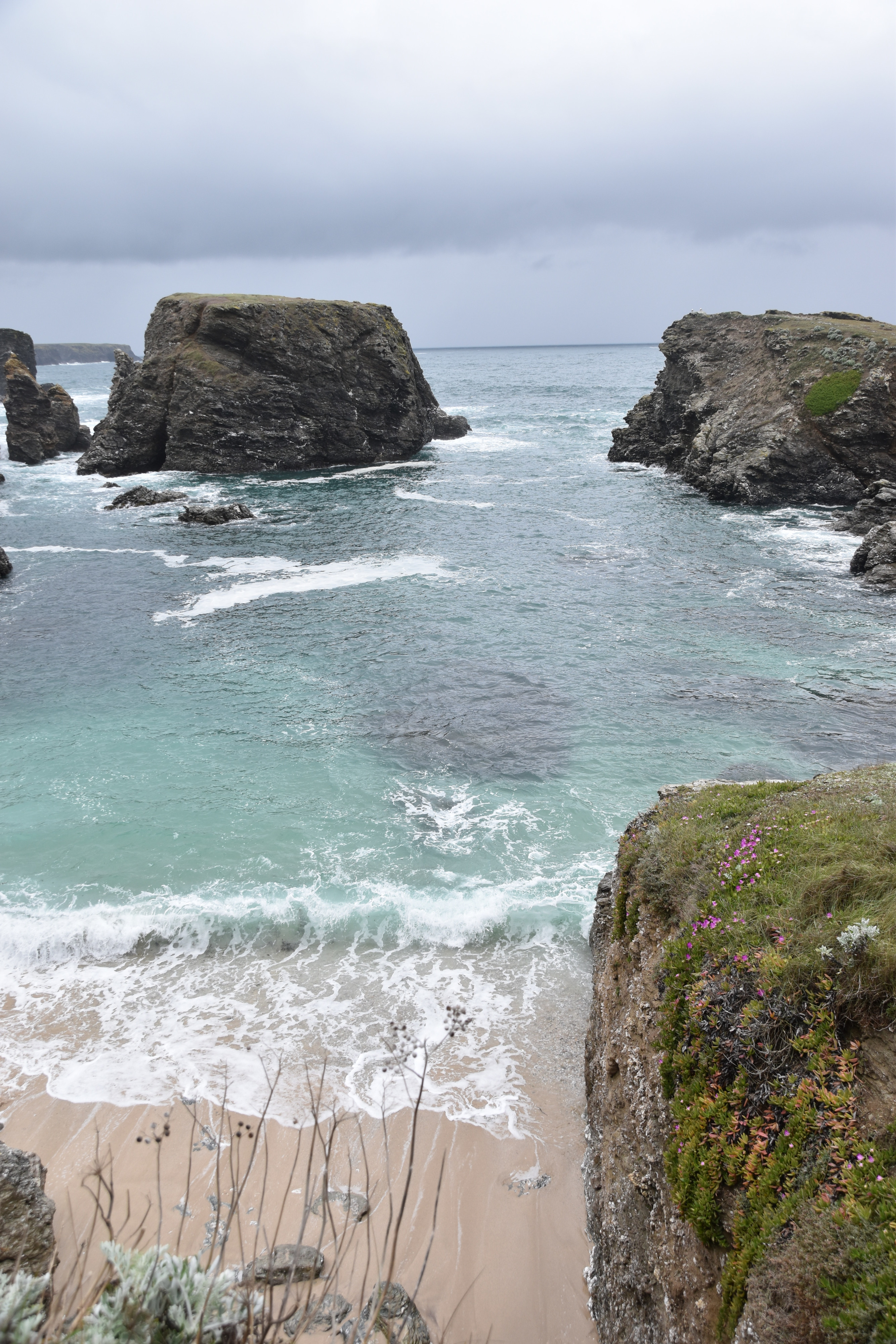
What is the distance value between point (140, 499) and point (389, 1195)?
158 feet

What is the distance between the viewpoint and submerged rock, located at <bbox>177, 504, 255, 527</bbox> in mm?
43906

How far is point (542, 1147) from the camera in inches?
374

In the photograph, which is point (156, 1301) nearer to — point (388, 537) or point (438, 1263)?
point (438, 1263)

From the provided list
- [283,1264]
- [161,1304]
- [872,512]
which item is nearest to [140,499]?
[872,512]

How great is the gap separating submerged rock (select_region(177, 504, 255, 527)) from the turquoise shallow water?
2782 millimetres

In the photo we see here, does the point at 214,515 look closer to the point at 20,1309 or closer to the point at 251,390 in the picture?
the point at 251,390

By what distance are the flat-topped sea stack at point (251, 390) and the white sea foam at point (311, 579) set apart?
2539cm

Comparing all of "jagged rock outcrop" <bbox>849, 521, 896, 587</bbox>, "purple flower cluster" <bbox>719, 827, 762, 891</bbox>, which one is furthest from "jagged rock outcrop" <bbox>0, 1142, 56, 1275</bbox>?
"jagged rock outcrop" <bbox>849, 521, 896, 587</bbox>

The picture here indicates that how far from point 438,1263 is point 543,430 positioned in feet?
276

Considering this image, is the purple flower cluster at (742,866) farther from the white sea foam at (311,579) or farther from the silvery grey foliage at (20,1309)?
the white sea foam at (311,579)

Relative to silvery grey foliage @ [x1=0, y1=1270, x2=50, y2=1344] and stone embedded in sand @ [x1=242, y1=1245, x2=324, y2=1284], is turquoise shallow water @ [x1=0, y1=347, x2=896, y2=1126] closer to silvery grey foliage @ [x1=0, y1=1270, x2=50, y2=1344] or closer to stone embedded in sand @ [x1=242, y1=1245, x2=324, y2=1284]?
stone embedded in sand @ [x1=242, y1=1245, x2=324, y2=1284]

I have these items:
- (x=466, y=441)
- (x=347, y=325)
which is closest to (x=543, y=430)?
A: (x=466, y=441)

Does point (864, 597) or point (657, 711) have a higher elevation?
point (864, 597)

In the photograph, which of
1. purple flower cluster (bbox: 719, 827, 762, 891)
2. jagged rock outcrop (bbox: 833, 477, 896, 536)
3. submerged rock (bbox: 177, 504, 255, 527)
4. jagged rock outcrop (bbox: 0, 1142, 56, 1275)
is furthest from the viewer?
submerged rock (bbox: 177, 504, 255, 527)
